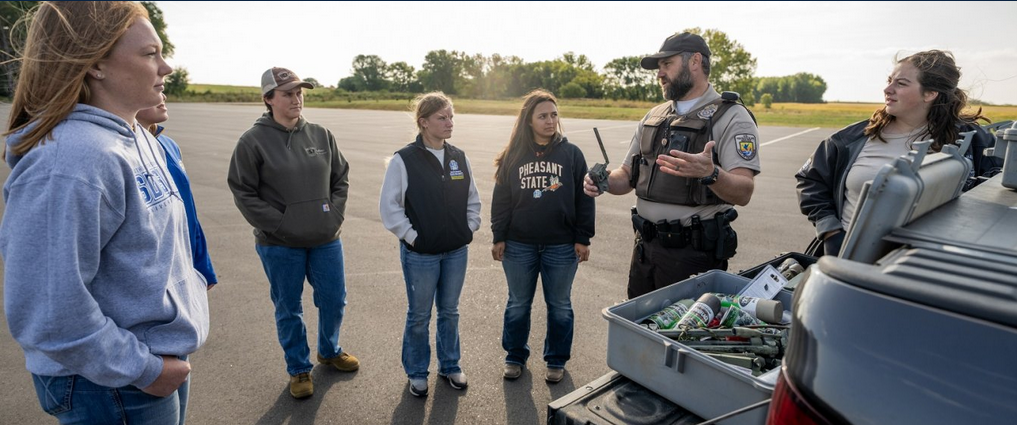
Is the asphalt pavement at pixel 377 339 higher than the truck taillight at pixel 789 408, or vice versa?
the truck taillight at pixel 789 408

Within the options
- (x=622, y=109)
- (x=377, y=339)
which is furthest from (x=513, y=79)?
(x=377, y=339)

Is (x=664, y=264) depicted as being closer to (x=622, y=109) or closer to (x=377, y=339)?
(x=377, y=339)

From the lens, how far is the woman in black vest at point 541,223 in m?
3.50

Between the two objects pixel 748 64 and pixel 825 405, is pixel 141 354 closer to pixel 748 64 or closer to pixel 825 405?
pixel 825 405

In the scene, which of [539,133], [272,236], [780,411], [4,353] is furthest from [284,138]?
[780,411]

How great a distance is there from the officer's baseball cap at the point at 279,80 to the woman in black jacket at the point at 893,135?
3214mm

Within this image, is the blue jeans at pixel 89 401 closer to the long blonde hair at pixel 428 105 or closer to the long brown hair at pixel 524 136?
the long blonde hair at pixel 428 105

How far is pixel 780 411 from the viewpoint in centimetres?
99

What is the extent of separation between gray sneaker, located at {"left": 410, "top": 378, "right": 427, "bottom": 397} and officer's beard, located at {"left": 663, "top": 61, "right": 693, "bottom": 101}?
2.35 meters

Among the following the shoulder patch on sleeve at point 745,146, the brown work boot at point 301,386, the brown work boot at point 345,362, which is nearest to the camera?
the shoulder patch on sleeve at point 745,146

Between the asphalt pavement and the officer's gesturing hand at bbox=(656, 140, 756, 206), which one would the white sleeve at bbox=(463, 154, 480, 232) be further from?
the officer's gesturing hand at bbox=(656, 140, 756, 206)

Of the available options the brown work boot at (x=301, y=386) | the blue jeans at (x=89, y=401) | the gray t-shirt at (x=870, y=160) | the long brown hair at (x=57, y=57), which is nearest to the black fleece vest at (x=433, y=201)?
the brown work boot at (x=301, y=386)

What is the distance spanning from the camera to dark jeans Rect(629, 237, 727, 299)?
3016 millimetres

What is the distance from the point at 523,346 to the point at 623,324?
2104mm
